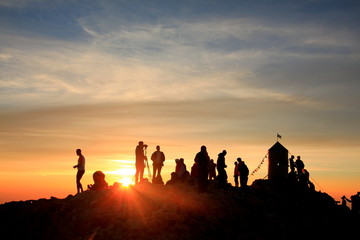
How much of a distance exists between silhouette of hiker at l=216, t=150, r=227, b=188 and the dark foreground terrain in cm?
71

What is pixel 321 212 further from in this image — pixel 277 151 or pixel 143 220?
pixel 143 220

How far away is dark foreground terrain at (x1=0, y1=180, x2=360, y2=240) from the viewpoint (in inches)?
821

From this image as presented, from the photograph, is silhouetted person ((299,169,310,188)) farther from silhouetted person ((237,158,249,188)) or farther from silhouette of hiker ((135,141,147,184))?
silhouette of hiker ((135,141,147,184))

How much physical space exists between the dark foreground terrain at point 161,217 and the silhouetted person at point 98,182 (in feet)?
5.04

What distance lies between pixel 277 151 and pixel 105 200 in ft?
70.2

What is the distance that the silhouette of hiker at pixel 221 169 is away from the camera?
26.1 m

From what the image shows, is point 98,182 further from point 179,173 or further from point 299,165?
point 299,165

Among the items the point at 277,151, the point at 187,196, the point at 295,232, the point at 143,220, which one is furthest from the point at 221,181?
the point at 277,151

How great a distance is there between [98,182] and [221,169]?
854cm

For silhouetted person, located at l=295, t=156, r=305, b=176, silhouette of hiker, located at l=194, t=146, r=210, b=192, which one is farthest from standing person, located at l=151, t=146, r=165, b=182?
silhouetted person, located at l=295, t=156, r=305, b=176

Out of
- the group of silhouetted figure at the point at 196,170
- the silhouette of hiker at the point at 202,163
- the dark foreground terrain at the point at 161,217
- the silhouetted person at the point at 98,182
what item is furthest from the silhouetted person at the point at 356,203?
the silhouetted person at the point at 98,182

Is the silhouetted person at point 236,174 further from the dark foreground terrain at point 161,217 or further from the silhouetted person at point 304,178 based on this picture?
the silhouetted person at point 304,178

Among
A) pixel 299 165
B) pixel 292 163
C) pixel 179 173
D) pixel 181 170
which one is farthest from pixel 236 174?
pixel 292 163

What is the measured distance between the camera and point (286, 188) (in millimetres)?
37000
